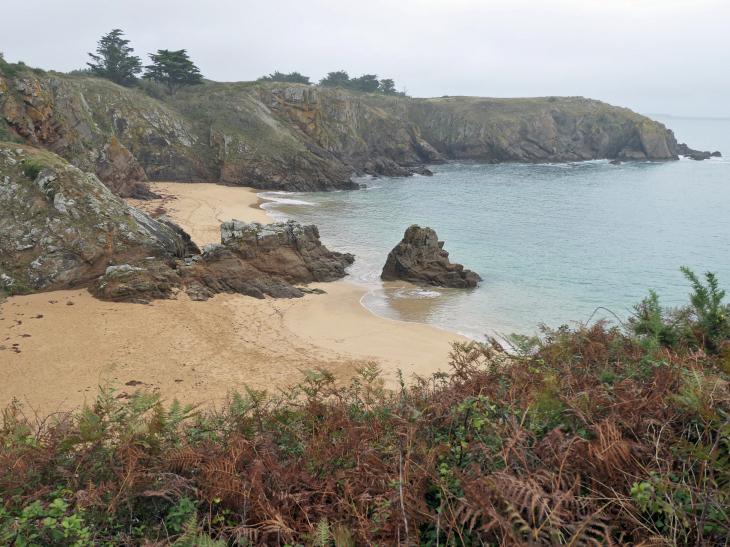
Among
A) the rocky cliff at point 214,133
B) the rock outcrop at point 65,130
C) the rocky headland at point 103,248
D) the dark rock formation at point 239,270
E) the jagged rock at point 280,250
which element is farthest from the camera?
the rocky cliff at point 214,133

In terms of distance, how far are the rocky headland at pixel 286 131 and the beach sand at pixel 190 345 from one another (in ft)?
34.2

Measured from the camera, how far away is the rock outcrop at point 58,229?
1268 centimetres

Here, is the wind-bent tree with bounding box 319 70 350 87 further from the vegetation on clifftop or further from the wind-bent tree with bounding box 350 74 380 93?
the vegetation on clifftop

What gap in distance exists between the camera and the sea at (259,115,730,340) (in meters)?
15.4

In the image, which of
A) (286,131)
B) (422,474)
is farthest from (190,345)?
(286,131)

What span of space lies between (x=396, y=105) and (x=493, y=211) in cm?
4928

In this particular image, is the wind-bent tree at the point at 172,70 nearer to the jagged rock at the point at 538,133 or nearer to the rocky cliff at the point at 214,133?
the rocky cliff at the point at 214,133

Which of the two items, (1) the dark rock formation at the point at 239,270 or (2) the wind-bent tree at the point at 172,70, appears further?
(2) the wind-bent tree at the point at 172,70

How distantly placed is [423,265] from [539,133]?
66.9 meters

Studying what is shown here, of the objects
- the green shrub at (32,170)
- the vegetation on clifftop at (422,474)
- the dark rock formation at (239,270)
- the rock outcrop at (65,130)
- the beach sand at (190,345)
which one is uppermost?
the rock outcrop at (65,130)

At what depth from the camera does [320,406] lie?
460cm

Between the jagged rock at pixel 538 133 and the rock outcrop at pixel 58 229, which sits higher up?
the jagged rock at pixel 538 133

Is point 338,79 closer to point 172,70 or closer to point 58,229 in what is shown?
point 172,70

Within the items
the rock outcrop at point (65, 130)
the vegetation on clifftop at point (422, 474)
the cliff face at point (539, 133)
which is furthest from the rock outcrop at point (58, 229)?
the cliff face at point (539, 133)
